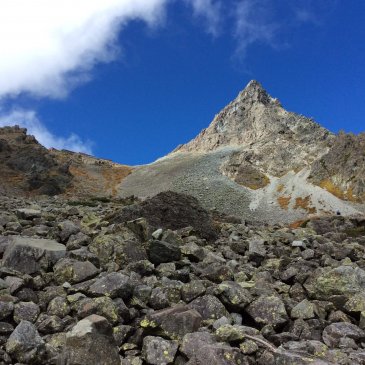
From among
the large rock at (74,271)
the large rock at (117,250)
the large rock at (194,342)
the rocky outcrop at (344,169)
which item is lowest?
the large rock at (194,342)

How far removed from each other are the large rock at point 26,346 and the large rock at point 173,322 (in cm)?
229

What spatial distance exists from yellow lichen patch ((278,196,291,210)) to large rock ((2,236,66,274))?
93121mm

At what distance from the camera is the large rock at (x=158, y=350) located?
866 centimetres

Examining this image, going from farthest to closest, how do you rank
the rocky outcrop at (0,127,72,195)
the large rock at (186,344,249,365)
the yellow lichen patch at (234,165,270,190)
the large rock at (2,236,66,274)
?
the yellow lichen patch at (234,165,270,190)
the rocky outcrop at (0,127,72,195)
the large rock at (2,236,66,274)
the large rock at (186,344,249,365)

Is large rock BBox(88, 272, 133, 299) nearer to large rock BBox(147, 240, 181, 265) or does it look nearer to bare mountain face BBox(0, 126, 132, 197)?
large rock BBox(147, 240, 181, 265)

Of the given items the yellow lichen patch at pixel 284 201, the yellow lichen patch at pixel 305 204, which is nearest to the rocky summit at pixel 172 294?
the yellow lichen patch at pixel 305 204

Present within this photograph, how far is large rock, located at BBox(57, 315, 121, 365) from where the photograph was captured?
26.2ft

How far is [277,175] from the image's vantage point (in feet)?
441

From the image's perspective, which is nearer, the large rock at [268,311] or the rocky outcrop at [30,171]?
the large rock at [268,311]

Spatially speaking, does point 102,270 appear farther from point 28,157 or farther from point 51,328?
point 28,157

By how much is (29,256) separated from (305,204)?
95.9 m

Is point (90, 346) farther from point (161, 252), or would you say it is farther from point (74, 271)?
point (161, 252)

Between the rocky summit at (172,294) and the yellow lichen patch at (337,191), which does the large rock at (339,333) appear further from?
the yellow lichen patch at (337,191)

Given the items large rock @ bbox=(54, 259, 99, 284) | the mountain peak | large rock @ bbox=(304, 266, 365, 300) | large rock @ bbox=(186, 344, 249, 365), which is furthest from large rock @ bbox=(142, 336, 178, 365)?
the mountain peak
